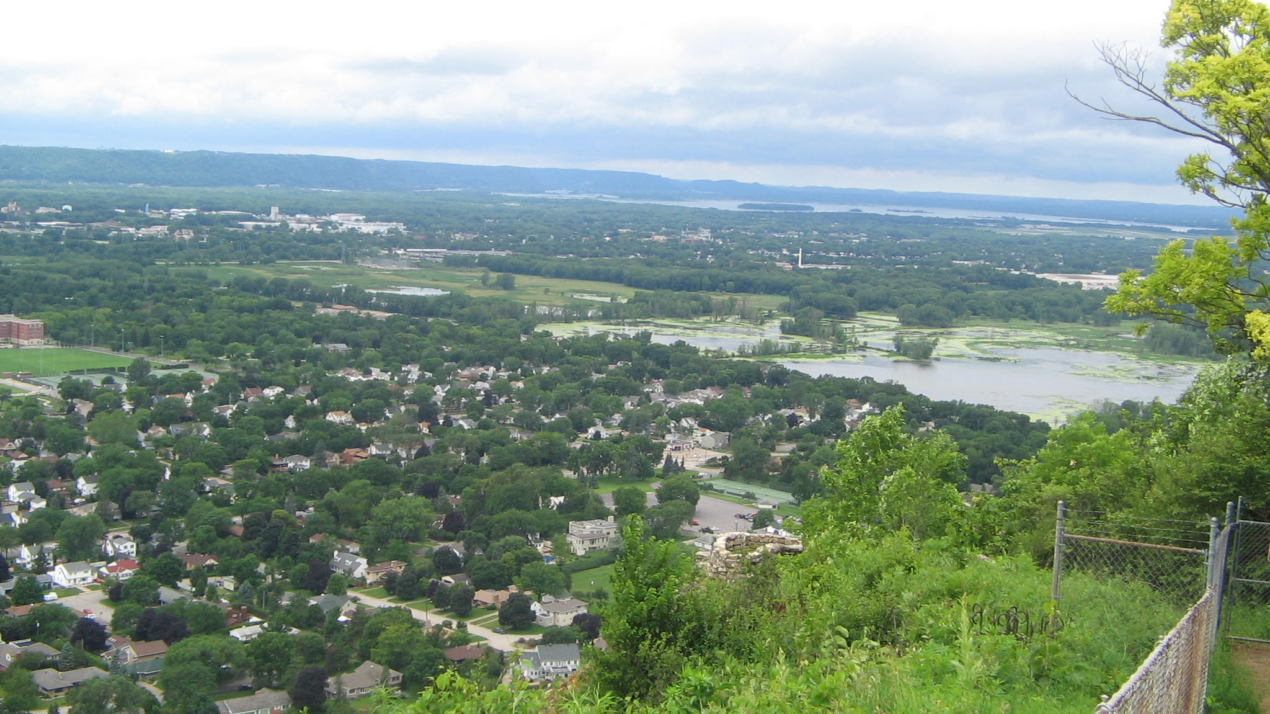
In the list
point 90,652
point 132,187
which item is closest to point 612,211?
point 132,187

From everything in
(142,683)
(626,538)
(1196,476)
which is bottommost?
(142,683)

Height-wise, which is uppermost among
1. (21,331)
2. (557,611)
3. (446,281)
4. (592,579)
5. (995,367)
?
(446,281)

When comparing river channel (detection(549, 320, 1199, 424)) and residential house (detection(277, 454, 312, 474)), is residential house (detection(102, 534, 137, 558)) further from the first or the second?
river channel (detection(549, 320, 1199, 424))

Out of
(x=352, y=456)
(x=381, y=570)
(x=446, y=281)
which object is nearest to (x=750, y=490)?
(x=381, y=570)

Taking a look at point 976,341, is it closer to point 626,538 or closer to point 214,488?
point 214,488

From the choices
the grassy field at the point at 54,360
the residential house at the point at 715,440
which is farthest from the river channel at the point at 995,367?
the grassy field at the point at 54,360

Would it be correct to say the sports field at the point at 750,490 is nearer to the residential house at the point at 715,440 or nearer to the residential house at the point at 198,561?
the residential house at the point at 715,440

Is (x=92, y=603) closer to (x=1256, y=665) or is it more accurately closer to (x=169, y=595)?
(x=169, y=595)
